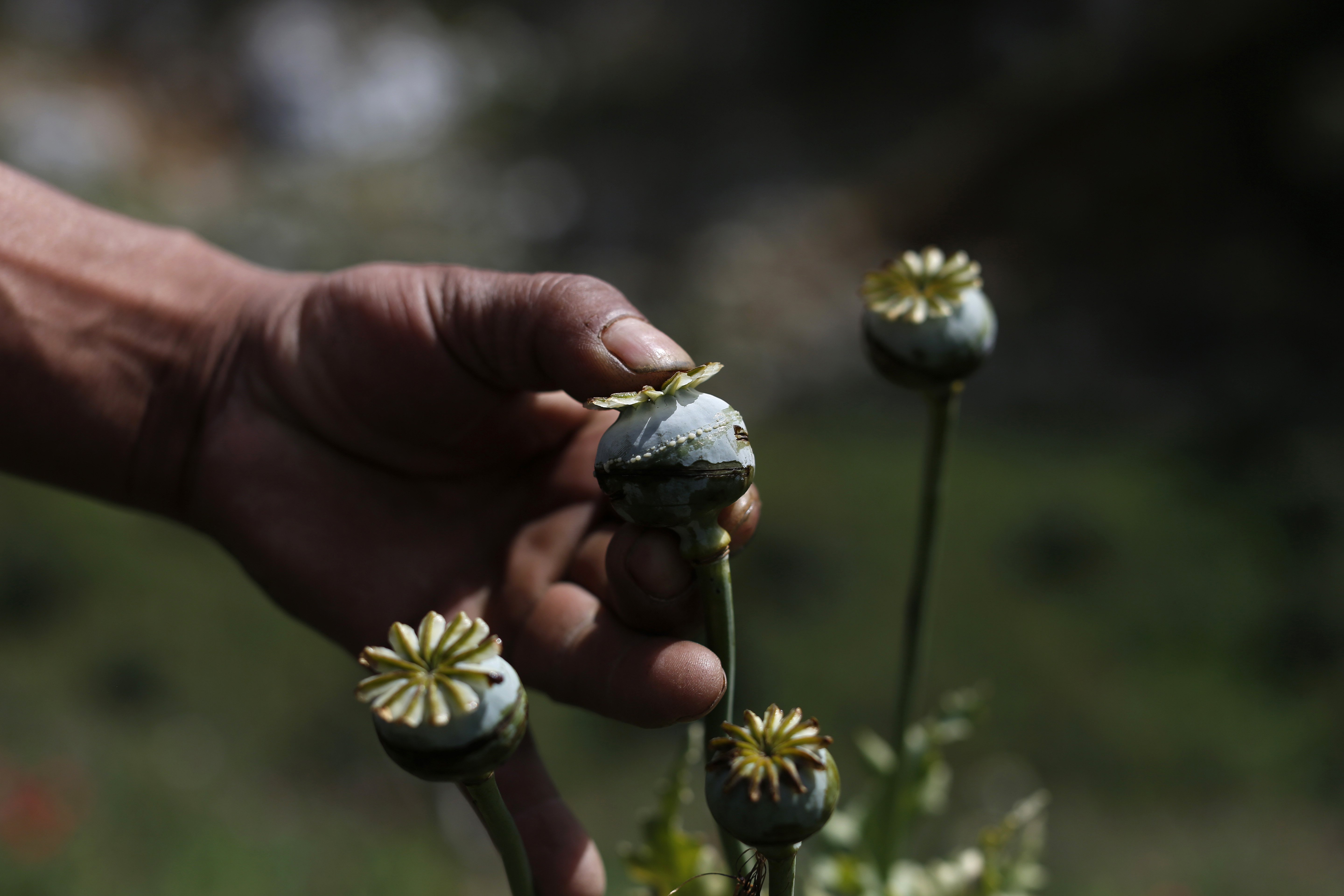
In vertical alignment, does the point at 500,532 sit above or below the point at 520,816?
above

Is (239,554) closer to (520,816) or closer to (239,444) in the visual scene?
(239,444)

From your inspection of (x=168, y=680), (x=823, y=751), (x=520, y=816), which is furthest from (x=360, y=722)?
(x=823, y=751)

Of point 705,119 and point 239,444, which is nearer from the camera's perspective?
point 239,444

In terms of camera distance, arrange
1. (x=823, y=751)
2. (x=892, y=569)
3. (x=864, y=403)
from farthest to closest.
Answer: (x=864, y=403) → (x=892, y=569) → (x=823, y=751)

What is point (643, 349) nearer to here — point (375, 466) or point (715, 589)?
point (715, 589)

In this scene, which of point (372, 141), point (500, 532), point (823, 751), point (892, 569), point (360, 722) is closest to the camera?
point (823, 751)
